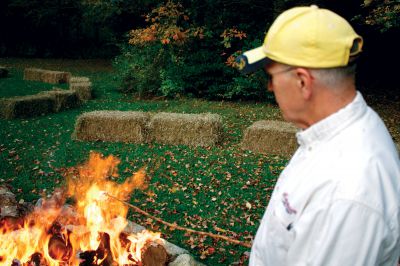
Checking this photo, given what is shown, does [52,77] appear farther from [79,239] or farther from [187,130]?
[79,239]

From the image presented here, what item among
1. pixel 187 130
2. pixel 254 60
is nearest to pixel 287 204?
pixel 254 60

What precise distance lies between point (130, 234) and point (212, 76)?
35.2 feet

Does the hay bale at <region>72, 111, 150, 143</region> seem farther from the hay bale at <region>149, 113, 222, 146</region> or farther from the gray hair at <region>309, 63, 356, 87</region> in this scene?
the gray hair at <region>309, 63, 356, 87</region>

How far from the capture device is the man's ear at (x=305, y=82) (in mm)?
1534

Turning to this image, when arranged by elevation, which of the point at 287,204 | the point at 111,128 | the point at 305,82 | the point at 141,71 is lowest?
the point at 111,128

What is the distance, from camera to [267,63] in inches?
66.5

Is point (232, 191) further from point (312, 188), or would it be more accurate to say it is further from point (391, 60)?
point (391, 60)

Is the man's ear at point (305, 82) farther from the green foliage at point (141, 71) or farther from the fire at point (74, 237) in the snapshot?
the green foliage at point (141, 71)

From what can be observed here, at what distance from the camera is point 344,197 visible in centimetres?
133

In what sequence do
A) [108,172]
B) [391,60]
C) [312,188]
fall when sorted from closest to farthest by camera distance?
[312,188] → [108,172] → [391,60]

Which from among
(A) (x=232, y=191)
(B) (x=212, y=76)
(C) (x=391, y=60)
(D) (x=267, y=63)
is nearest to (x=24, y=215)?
(A) (x=232, y=191)

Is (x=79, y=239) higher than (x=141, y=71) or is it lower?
lower

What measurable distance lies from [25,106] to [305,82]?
35.4 feet

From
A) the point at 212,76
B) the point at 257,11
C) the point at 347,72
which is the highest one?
the point at 257,11
